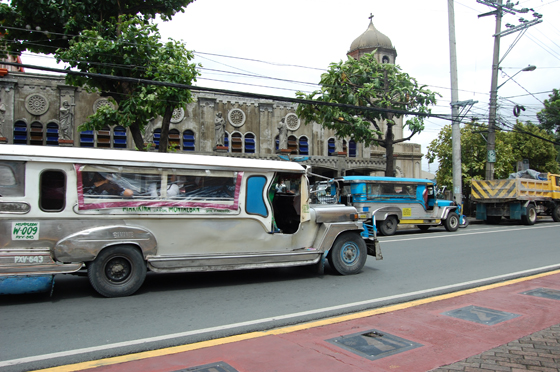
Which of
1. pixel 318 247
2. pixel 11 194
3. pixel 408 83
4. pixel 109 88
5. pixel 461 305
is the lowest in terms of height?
pixel 461 305

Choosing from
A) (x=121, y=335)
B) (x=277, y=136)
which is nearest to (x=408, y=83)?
(x=277, y=136)

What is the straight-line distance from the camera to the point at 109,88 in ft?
53.3

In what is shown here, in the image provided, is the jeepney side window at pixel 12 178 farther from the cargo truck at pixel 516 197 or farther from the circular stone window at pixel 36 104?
the circular stone window at pixel 36 104

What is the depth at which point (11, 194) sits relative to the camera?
6738 mm

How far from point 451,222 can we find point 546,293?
1314 centimetres

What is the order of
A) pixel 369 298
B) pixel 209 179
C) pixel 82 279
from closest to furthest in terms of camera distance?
pixel 369 298
pixel 209 179
pixel 82 279

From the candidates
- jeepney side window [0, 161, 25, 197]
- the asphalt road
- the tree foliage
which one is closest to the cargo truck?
the tree foliage

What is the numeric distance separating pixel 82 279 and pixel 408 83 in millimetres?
18834

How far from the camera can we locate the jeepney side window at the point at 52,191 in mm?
6945

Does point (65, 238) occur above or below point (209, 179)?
below

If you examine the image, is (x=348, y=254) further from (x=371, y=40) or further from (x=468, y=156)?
(x=371, y=40)

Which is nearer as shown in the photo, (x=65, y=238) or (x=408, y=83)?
(x=65, y=238)

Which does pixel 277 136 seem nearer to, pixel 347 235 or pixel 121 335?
pixel 347 235

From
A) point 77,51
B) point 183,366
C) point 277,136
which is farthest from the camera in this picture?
point 277,136
